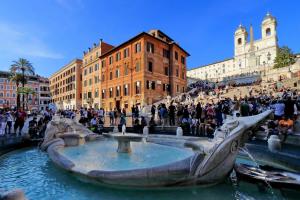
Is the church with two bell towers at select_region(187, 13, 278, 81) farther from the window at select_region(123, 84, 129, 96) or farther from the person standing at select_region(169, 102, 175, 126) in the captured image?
the person standing at select_region(169, 102, 175, 126)

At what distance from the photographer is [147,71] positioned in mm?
38656

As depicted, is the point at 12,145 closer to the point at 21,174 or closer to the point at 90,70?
the point at 21,174

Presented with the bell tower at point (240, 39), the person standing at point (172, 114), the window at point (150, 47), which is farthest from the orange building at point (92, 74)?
the bell tower at point (240, 39)

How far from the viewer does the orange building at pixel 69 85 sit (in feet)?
209

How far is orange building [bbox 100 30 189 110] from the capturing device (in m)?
38.7

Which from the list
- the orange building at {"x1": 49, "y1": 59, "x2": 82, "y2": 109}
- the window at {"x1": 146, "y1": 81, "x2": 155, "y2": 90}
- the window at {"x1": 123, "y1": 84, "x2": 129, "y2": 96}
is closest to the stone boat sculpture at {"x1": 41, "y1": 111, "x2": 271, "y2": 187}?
the window at {"x1": 146, "y1": 81, "x2": 155, "y2": 90}

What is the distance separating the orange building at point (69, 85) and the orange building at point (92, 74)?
22.1ft

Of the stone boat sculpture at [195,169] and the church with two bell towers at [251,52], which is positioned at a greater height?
the church with two bell towers at [251,52]

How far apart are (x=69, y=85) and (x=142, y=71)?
3746 cm

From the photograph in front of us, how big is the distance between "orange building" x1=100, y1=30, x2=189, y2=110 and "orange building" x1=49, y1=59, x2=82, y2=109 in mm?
17312

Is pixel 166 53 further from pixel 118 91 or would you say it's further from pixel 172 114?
pixel 172 114

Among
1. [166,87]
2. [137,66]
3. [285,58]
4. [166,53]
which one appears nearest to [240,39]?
[285,58]

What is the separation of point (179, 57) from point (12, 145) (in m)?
38.4

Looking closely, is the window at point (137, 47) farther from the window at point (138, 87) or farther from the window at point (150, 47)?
the window at point (138, 87)
